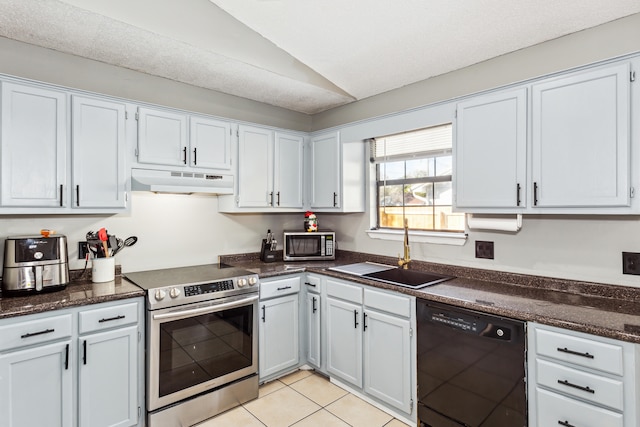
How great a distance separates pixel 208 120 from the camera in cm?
285

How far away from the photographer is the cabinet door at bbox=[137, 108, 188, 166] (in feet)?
8.30

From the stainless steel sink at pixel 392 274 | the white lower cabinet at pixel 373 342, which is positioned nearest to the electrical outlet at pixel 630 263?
the stainless steel sink at pixel 392 274

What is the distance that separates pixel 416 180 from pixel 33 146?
9.19ft

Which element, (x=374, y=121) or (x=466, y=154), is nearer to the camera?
(x=466, y=154)

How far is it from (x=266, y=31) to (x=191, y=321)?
2.15 m

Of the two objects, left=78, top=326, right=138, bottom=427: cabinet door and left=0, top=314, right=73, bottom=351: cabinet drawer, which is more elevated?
left=0, top=314, right=73, bottom=351: cabinet drawer

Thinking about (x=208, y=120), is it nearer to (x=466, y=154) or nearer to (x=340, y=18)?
(x=340, y=18)

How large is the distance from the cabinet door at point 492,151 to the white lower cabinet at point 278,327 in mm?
1540

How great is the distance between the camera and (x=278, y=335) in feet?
9.45

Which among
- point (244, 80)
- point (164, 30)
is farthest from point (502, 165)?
point (164, 30)

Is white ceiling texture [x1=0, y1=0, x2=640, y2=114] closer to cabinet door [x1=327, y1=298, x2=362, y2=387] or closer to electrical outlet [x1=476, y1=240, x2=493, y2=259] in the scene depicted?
electrical outlet [x1=476, y1=240, x2=493, y2=259]

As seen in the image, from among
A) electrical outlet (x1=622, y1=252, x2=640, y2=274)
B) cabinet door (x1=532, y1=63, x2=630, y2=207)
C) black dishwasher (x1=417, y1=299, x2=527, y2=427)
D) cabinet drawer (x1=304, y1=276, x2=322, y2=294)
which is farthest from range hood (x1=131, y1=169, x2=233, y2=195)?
electrical outlet (x1=622, y1=252, x2=640, y2=274)

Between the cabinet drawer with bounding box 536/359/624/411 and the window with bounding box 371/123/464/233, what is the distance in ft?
4.12

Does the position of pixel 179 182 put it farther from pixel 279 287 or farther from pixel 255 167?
pixel 279 287
